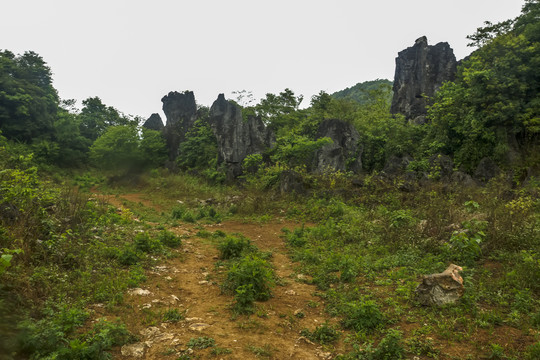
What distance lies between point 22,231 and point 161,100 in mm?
34015

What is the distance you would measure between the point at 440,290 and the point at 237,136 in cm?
2217

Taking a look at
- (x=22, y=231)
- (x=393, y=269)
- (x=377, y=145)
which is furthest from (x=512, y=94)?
(x=22, y=231)

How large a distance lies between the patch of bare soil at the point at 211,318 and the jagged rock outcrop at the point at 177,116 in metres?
27.4

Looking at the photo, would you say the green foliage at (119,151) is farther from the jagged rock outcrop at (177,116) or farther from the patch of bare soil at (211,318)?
the patch of bare soil at (211,318)

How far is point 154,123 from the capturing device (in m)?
38.2

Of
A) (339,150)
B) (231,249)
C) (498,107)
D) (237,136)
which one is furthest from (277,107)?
(231,249)

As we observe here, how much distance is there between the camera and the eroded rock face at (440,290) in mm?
4809

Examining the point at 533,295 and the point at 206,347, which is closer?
the point at 206,347

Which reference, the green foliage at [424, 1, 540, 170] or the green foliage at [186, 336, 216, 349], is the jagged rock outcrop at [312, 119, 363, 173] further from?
the green foliage at [186, 336, 216, 349]

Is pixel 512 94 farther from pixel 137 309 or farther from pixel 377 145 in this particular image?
pixel 137 309

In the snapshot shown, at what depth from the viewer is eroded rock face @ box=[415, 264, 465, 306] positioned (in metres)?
4.81

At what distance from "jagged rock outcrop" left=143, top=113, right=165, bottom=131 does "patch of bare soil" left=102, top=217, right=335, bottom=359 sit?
3436 cm

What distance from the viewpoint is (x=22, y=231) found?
5.46 metres

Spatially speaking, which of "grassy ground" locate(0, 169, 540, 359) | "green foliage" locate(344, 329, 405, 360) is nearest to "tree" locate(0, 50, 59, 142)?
"grassy ground" locate(0, 169, 540, 359)
